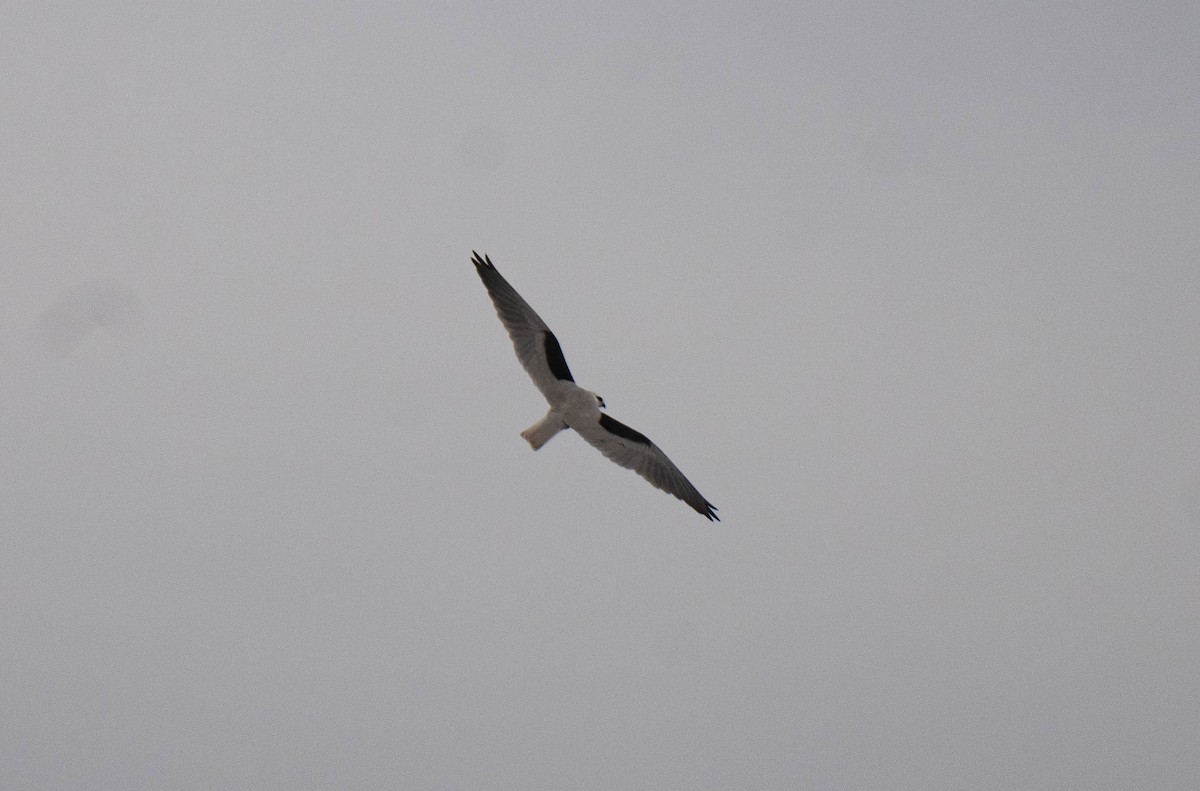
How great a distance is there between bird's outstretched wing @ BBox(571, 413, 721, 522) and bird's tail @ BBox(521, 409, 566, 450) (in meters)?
0.89

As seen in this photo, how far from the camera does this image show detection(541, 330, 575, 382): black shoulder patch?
25.7m

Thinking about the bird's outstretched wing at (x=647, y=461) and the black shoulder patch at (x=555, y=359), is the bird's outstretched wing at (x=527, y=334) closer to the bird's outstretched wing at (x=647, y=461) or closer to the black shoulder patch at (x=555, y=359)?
the black shoulder patch at (x=555, y=359)

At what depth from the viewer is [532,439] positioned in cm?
2536

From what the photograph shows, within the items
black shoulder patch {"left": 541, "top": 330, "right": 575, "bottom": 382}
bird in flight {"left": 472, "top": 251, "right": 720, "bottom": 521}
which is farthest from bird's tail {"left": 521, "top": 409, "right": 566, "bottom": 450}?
black shoulder patch {"left": 541, "top": 330, "right": 575, "bottom": 382}

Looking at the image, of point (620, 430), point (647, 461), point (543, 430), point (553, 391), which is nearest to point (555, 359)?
point (553, 391)

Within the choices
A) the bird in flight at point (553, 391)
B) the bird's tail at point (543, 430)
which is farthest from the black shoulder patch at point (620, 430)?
the bird's tail at point (543, 430)

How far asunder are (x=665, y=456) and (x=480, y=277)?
5.36 m

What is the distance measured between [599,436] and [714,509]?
311cm

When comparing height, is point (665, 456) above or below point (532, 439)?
above

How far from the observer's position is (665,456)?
1075 inches

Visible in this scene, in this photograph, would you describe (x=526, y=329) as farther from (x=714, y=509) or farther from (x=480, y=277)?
(x=714, y=509)

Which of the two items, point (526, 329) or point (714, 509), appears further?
point (714, 509)

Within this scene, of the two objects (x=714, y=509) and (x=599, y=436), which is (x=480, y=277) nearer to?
(x=599, y=436)

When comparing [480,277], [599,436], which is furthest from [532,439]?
[480,277]
